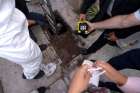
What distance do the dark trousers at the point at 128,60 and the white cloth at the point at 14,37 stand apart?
2.63 feet

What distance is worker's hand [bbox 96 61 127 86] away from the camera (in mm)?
2043

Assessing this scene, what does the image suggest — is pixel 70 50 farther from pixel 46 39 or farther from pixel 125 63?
pixel 125 63

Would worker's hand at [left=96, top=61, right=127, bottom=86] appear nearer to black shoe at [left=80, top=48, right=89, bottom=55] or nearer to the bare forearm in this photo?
the bare forearm

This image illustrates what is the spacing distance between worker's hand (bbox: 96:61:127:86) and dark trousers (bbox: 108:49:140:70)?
15.7 inches

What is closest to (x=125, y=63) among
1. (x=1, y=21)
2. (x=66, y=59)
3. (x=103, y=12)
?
(x=103, y=12)

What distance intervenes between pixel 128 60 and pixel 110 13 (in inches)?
25.4

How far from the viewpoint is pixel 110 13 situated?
308 centimetres

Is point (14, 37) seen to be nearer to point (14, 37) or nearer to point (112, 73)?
A: point (14, 37)

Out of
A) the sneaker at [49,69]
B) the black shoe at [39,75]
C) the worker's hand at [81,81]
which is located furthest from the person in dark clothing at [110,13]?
the worker's hand at [81,81]

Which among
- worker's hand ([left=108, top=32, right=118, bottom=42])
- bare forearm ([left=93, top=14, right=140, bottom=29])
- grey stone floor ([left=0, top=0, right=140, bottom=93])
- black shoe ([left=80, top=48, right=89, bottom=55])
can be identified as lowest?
grey stone floor ([left=0, top=0, right=140, bottom=93])

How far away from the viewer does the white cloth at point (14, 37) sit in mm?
2562

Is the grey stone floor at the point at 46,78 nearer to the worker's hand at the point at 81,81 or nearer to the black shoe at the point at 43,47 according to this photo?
the black shoe at the point at 43,47

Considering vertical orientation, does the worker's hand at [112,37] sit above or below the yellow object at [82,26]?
below

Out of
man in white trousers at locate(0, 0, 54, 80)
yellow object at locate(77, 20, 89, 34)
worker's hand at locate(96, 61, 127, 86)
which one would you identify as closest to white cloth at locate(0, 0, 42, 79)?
man in white trousers at locate(0, 0, 54, 80)
